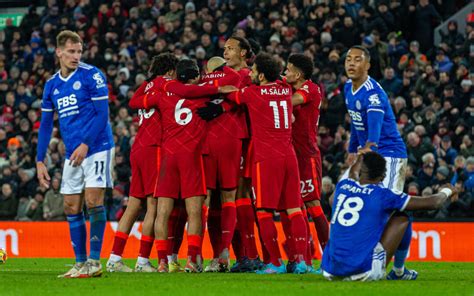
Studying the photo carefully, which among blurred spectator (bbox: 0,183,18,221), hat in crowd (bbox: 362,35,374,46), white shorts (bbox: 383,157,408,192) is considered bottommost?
blurred spectator (bbox: 0,183,18,221)

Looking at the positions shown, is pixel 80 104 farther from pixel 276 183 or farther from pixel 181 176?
pixel 276 183

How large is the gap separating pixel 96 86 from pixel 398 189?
11.3 ft

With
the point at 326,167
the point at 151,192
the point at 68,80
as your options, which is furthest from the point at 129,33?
the point at 68,80

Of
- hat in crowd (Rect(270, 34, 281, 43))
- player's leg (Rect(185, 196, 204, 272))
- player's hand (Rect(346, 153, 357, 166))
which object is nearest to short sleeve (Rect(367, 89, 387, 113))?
player's hand (Rect(346, 153, 357, 166))

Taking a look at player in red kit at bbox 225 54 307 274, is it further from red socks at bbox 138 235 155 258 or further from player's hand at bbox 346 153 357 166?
red socks at bbox 138 235 155 258

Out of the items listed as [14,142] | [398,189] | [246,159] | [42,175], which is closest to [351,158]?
[398,189]

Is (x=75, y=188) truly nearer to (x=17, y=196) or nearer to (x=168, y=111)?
(x=168, y=111)

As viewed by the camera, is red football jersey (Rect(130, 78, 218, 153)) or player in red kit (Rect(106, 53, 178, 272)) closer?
red football jersey (Rect(130, 78, 218, 153))

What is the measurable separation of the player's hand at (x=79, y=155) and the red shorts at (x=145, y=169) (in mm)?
2400

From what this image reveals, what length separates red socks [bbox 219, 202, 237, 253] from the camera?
1227cm

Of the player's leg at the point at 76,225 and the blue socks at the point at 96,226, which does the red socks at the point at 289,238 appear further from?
the player's leg at the point at 76,225

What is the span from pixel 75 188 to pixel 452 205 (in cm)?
931

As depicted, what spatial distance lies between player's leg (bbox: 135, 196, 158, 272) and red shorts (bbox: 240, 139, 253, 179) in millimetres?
1194

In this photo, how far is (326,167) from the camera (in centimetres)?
1966
